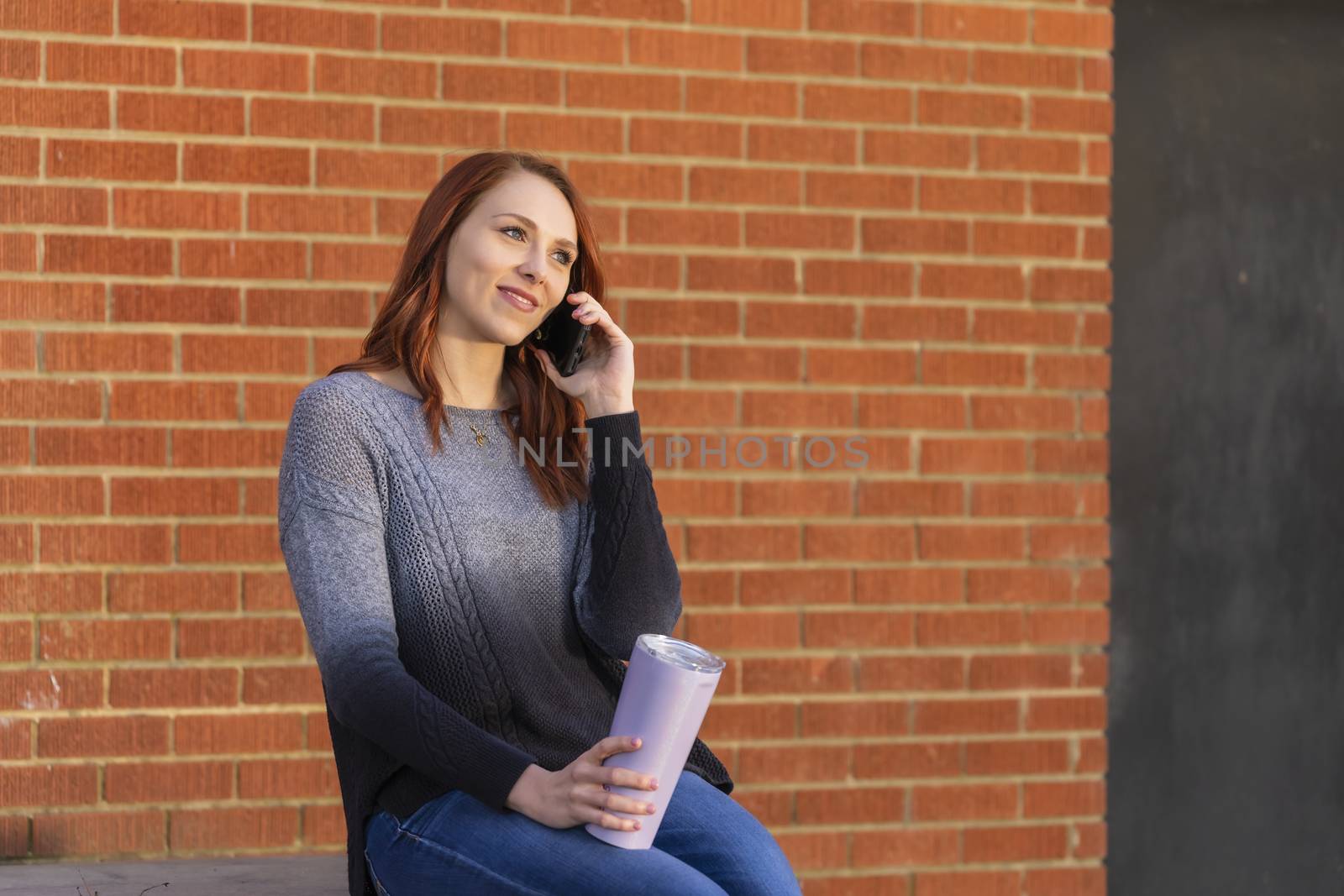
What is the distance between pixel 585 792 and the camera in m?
1.78

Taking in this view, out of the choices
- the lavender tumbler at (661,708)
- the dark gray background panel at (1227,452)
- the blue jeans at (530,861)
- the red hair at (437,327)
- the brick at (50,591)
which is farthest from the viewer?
the dark gray background panel at (1227,452)

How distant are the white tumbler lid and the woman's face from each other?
69 centimetres

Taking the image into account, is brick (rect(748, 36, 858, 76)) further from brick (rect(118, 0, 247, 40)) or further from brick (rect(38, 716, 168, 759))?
brick (rect(38, 716, 168, 759))

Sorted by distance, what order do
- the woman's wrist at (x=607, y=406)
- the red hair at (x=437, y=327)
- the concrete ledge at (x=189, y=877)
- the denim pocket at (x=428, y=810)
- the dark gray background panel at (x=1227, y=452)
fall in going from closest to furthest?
the denim pocket at (x=428, y=810) → the red hair at (x=437, y=327) → the woman's wrist at (x=607, y=406) → the concrete ledge at (x=189, y=877) → the dark gray background panel at (x=1227, y=452)

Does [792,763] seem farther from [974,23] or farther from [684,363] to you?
[974,23]

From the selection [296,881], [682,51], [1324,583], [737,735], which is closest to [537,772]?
[296,881]

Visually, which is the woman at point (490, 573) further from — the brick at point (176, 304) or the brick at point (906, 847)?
the brick at point (906, 847)

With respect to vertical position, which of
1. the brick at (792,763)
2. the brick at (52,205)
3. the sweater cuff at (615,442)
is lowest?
the brick at (792,763)

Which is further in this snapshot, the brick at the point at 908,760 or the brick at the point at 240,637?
the brick at the point at 908,760

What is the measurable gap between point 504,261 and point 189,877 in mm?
1526

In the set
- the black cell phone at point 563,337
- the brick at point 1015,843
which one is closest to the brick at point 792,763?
the brick at point 1015,843

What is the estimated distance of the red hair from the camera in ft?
7.23

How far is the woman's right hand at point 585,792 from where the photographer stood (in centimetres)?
174

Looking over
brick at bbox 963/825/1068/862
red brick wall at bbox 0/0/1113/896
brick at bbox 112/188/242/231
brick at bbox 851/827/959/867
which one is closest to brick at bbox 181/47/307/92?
red brick wall at bbox 0/0/1113/896
